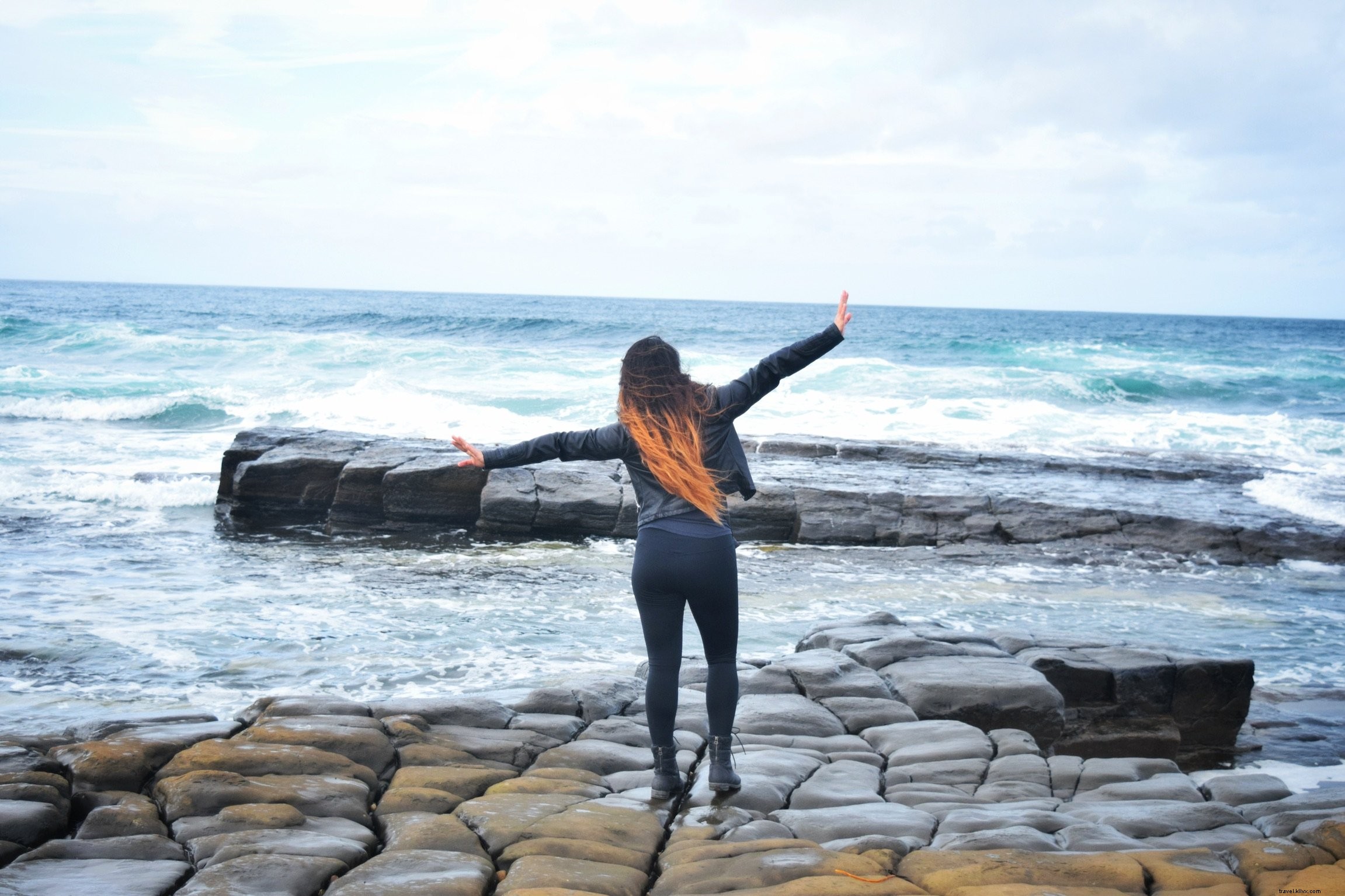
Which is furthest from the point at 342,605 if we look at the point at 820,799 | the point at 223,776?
the point at 820,799

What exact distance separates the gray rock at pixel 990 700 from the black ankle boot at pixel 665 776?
6.73 ft

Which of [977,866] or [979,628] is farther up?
[977,866]

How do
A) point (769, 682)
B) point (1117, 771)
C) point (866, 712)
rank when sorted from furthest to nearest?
point (769, 682)
point (866, 712)
point (1117, 771)

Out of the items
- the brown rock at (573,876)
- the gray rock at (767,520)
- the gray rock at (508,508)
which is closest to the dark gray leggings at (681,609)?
the brown rock at (573,876)

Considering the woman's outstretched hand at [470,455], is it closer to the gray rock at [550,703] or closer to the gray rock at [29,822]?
the gray rock at [550,703]

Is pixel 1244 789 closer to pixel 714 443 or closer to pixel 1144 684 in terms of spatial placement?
pixel 1144 684

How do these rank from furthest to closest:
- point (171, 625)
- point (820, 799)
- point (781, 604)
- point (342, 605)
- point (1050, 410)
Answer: point (1050, 410), point (781, 604), point (342, 605), point (171, 625), point (820, 799)

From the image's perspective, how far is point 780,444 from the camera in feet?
46.2

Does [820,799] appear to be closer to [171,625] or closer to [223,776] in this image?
[223,776]

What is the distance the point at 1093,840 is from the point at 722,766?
1.43 m

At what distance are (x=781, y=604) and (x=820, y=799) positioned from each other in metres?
4.35

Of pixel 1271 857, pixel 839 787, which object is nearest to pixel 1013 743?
pixel 839 787

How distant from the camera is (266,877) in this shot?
3012 millimetres

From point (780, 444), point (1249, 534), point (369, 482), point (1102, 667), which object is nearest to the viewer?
point (1102, 667)
